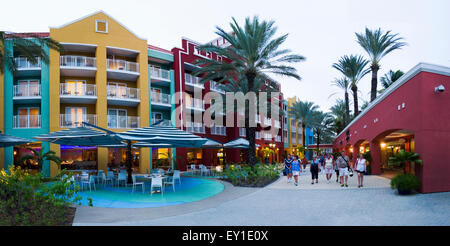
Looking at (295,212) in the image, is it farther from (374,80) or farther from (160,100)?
(374,80)

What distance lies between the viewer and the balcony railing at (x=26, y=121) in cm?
2191

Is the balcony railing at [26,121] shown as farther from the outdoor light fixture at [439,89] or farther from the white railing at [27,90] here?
the outdoor light fixture at [439,89]

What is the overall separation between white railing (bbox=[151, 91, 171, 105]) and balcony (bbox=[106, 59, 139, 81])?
2445 millimetres

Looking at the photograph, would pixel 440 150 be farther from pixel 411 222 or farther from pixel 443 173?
pixel 411 222

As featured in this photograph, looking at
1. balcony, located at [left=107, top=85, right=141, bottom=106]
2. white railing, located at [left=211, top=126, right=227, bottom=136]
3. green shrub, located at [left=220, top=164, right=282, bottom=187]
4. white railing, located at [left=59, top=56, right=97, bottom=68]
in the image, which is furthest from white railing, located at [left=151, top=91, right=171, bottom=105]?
green shrub, located at [left=220, top=164, right=282, bottom=187]

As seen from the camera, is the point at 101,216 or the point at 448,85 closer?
the point at 101,216

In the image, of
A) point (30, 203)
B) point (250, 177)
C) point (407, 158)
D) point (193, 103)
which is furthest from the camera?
point (193, 103)

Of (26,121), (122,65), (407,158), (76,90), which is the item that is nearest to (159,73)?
(122,65)

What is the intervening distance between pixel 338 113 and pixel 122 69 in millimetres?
43784

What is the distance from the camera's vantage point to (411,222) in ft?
22.4

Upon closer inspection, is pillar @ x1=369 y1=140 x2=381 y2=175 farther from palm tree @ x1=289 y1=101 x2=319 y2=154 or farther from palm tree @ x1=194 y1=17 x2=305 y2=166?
palm tree @ x1=289 y1=101 x2=319 y2=154

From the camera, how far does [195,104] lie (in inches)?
1210

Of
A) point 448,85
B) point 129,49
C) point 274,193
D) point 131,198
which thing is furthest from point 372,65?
point 131,198
